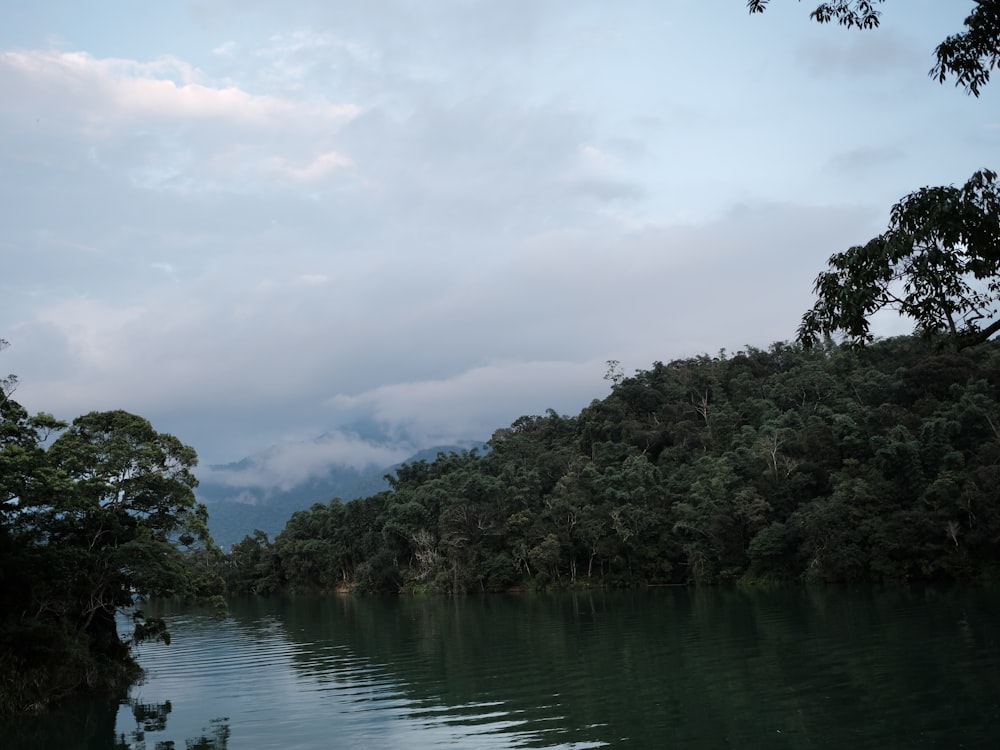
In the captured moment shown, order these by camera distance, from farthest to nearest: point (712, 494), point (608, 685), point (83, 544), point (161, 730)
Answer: point (712, 494)
point (83, 544)
point (608, 685)
point (161, 730)

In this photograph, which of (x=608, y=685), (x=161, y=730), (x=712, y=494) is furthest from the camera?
(x=712, y=494)

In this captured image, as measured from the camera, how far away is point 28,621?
2467 cm

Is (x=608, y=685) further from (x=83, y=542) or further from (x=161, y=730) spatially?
(x=83, y=542)

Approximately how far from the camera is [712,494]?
223 feet

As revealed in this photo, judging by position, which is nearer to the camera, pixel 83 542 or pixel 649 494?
pixel 83 542

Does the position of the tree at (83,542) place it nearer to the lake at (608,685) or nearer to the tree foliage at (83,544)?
the tree foliage at (83,544)

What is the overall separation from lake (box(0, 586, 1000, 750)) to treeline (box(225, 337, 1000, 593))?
7.90 m

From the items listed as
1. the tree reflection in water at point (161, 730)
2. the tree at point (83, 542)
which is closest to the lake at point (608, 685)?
the tree reflection in water at point (161, 730)

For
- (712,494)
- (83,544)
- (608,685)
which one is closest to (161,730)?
(83,544)

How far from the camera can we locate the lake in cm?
1766

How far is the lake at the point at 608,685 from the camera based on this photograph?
17656 mm

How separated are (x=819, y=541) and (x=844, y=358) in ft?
115

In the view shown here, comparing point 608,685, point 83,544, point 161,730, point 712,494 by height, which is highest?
point 83,544

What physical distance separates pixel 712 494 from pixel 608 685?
46.1 m
